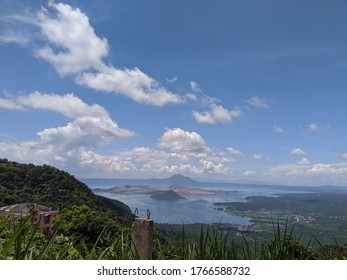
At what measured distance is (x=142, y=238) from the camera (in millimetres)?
2189

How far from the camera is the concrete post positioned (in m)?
2.16

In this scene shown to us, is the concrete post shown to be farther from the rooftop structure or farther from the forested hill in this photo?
the forested hill

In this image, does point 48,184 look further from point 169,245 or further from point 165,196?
point 165,196

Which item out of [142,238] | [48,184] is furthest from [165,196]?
[142,238]

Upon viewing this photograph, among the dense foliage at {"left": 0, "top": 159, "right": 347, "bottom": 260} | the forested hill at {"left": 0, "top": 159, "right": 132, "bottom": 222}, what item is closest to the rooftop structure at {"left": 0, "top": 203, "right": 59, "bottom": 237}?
the dense foliage at {"left": 0, "top": 159, "right": 347, "bottom": 260}

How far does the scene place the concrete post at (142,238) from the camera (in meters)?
2.16

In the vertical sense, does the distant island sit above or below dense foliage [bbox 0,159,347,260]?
below

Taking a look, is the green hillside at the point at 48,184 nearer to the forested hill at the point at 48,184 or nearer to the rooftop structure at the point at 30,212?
the forested hill at the point at 48,184

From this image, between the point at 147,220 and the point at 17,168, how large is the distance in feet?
185
